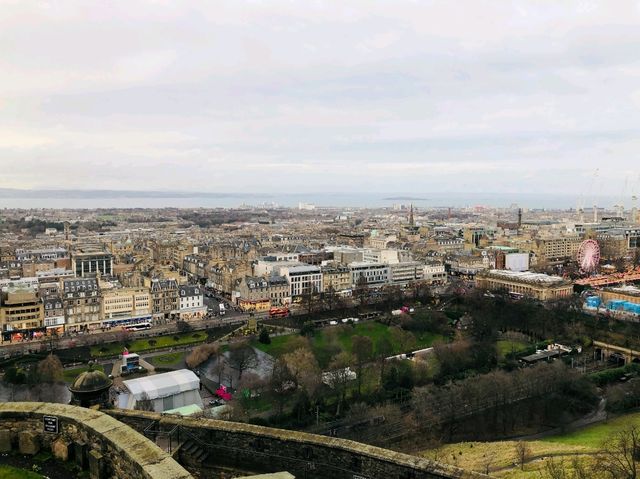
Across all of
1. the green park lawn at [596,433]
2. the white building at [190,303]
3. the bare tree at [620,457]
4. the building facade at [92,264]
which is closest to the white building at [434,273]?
the white building at [190,303]

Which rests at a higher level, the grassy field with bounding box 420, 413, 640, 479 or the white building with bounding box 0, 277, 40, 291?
the white building with bounding box 0, 277, 40, 291

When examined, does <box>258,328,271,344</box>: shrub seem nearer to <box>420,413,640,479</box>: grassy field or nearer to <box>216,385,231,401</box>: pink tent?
<box>216,385,231,401</box>: pink tent

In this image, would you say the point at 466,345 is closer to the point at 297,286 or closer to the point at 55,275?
the point at 297,286

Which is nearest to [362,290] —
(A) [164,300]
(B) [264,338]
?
(B) [264,338]

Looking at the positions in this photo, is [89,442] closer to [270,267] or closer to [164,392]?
[164,392]

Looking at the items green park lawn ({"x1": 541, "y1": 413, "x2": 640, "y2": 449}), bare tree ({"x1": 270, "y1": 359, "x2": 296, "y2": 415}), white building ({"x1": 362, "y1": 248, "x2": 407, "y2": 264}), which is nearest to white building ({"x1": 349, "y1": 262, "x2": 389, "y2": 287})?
white building ({"x1": 362, "y1": 248, "x2": 407, "y2": 264})
